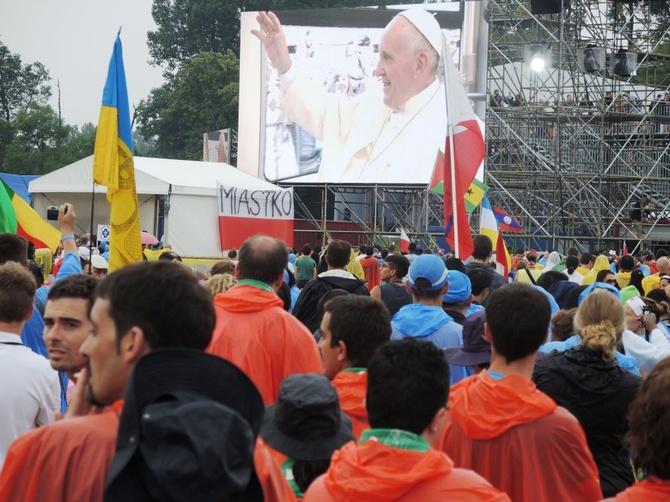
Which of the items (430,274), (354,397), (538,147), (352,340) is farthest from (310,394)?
(538,147)

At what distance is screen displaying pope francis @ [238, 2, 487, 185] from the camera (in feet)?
88.0

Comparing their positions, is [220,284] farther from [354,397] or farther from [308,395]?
[308,395]

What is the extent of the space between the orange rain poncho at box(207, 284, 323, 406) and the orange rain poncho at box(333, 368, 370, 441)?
0.82 m

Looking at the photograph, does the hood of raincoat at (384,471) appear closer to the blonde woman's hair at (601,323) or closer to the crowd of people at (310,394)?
the crowd of people at (310,394)

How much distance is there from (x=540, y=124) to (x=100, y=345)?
90.5 ft

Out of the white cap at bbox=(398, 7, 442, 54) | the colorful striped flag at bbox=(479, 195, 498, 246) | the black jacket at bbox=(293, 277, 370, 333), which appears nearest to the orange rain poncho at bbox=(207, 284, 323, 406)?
the black jacket at bbox=(293, 277, 370, 333)

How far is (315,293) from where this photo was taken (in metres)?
7.54

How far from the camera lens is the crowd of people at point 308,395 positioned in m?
2.04

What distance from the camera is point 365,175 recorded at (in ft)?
90.4

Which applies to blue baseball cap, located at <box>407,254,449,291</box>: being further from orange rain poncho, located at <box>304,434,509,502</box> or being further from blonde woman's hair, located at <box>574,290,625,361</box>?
orange rain poncho, located at <box>304,434,509,502</box>

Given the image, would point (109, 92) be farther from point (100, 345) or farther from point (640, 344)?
point (100, 345)

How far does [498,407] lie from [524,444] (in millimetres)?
138

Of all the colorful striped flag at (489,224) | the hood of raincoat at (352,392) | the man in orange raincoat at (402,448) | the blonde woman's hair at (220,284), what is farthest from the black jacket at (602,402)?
the colorful striped flag at (489,224)

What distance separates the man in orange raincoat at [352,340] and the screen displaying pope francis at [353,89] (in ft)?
74.6
